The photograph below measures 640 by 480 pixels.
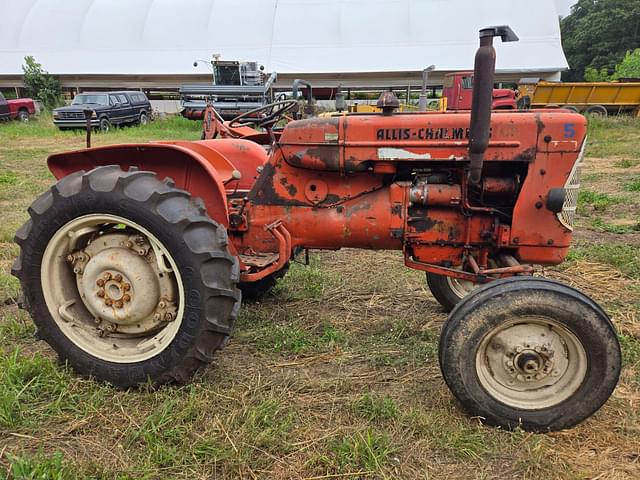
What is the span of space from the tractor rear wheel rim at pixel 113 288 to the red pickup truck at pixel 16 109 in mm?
19598

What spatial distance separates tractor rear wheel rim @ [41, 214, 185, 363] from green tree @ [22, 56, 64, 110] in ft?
87.7

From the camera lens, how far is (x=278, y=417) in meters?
2.29

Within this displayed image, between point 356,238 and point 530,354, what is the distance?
102 centimetres

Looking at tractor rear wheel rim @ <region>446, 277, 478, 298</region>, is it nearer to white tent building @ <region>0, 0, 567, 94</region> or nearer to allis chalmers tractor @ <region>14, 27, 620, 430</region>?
allis chalmers tractor @ <region>14, 27, 620, 430</region>

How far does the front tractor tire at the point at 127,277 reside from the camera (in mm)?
2326

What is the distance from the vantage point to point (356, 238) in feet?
8.97

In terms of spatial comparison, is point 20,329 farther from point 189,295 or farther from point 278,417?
point 278,417

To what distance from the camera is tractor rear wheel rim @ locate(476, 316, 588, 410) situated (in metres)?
2.18

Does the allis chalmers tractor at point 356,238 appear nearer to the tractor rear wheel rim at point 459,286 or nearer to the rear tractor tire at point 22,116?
the tractor rear wheel rim at point 459,286

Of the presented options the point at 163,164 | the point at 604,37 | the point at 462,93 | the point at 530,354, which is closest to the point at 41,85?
the point at 462,93

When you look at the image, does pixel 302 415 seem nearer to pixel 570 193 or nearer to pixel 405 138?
pixel 405 138

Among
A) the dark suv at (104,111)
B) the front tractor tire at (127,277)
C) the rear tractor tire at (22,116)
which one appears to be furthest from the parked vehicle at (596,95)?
the rear tractor tire at (22,116)

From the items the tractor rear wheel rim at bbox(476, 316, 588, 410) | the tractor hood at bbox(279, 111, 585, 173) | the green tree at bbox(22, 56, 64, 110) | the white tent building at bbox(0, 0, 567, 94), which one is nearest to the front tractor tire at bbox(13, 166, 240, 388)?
the tractor hood at bbox(279, 111, 585, 173)

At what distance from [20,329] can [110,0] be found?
1275 inches
